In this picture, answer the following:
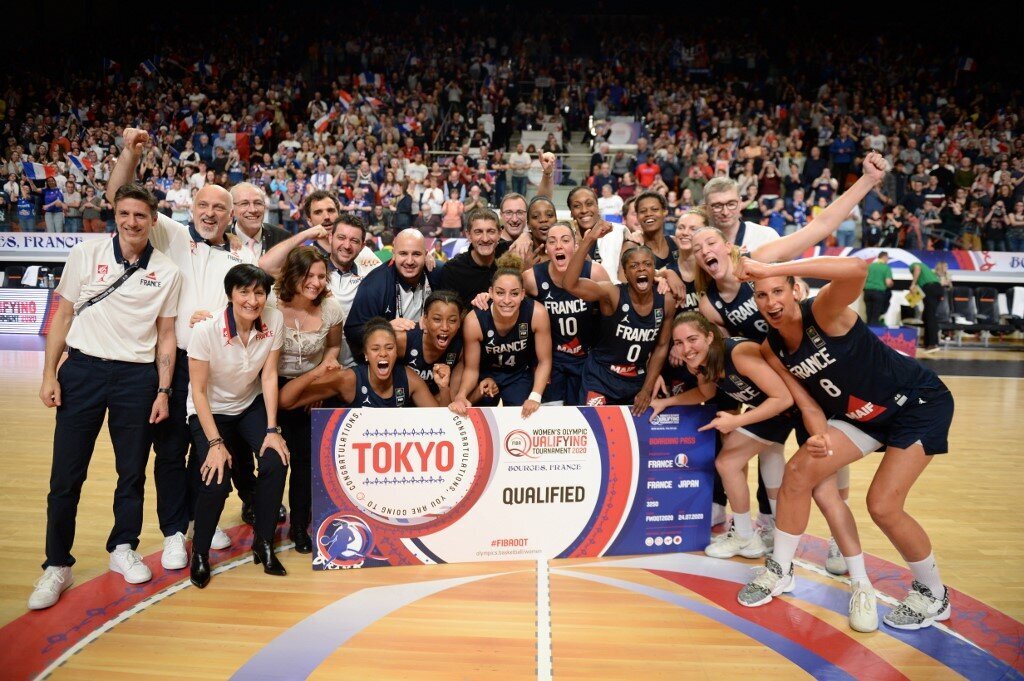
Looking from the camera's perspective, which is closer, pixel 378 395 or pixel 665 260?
pixel 378 395

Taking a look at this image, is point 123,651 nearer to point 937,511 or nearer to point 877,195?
point 937,511

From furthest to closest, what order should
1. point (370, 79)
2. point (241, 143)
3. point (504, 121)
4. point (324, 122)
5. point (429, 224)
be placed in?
point (370, 79), point (504, 121), point (324, 122), point (241, 143), point (429, 224)

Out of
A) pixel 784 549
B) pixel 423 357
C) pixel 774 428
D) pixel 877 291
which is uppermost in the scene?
pixel 877 291

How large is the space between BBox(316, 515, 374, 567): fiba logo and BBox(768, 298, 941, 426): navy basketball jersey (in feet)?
7.70

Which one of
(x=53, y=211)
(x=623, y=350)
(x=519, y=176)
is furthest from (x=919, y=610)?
(x=53, y=211)

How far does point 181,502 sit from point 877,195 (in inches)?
519

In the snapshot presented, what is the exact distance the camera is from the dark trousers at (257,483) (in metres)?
3.75

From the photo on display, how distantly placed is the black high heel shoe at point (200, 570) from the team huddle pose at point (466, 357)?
1cm

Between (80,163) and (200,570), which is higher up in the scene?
(80,163)

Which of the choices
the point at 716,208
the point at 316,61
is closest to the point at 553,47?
the point at 316,61

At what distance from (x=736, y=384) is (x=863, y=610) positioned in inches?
48.6

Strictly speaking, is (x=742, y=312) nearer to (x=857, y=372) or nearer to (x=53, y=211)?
(x=857, y=372)

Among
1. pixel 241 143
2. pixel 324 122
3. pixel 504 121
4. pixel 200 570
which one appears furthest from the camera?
pixel 504 121

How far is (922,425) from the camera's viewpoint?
→ 11.2 feet
